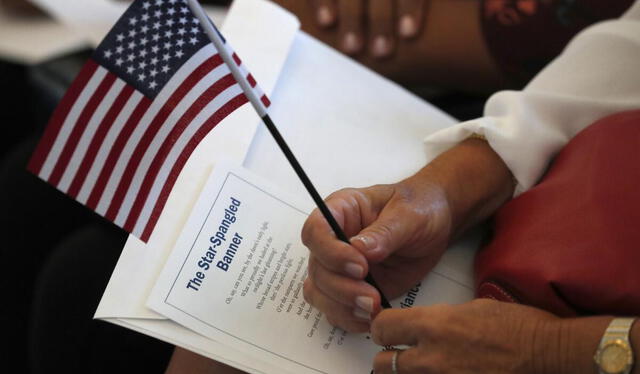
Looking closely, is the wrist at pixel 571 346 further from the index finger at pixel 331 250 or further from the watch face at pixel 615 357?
the index finger at pixel 331 250

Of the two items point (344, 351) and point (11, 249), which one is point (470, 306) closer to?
point (344, 351)

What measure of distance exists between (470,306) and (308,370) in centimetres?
15

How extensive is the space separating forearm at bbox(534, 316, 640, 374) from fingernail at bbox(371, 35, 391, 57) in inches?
22.7

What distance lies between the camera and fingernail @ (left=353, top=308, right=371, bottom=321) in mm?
545

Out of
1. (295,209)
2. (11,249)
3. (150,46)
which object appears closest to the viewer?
(150,46)

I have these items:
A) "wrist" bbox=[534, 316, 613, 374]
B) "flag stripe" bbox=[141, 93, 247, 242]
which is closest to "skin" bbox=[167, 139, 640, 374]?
"wrist" bbox=[534, 316, 613, 374]

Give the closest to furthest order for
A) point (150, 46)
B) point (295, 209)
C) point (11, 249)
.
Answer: point (150, 46) → point (295, 209) → point (11, 249)

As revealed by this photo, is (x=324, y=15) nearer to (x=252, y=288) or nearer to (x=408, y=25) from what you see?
(x=408, y=25)

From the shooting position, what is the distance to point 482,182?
2.16ft

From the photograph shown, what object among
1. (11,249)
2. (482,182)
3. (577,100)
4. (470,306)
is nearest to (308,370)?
(470,306)

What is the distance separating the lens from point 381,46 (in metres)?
0.99

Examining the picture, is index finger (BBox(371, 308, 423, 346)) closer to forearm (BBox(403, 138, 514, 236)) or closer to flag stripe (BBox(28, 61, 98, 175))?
forearm (BBox(403, 138, 514, 236))

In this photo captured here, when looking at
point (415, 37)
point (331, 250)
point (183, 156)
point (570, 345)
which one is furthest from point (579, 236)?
point (415, 37)

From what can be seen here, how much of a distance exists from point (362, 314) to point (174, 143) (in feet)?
0.69
